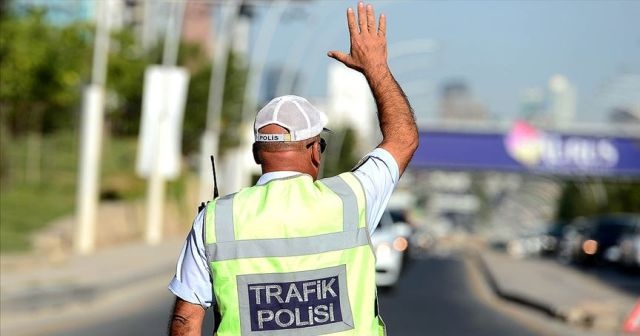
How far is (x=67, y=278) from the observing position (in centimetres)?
2430

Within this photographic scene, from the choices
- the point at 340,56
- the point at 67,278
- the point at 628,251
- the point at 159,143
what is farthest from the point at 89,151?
the point at 340,56

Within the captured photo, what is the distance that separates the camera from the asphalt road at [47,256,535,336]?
60.4ft

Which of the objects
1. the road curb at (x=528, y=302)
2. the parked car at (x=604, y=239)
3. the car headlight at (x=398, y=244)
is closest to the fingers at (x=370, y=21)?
the road curb at (x=528, y=302)

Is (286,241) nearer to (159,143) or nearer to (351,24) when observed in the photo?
(351,24)

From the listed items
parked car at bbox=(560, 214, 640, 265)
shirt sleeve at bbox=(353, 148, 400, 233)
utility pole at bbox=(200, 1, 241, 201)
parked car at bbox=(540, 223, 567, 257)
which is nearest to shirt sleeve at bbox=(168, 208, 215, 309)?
shirt sleeve at bbox=(353, 148, 400, 233)

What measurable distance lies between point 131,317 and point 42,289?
1.80m

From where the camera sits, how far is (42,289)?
836 inches

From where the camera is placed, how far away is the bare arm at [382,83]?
495cm

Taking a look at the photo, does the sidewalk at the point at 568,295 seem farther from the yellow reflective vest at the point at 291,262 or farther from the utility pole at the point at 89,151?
the yellow reflective vest at the point at 291,262

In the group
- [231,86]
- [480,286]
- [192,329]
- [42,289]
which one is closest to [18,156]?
[231,86]

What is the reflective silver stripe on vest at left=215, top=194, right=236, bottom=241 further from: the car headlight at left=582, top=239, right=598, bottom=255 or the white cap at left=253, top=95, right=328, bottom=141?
the car headlight at left=582, top=239, right=598, bottom=255

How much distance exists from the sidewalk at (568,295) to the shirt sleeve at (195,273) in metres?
16.0

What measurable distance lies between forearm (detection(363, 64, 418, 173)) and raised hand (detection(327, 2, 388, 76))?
0.08 ft

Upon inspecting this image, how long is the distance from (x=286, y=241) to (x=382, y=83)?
0.71m
